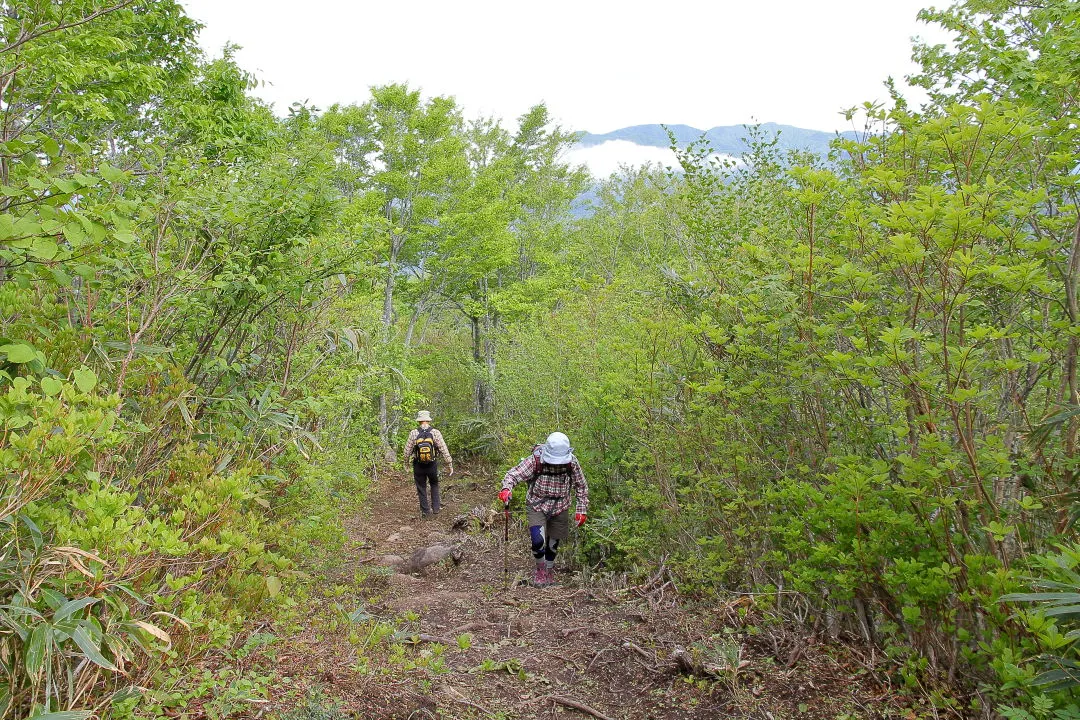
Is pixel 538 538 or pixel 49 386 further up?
pixel 49 386

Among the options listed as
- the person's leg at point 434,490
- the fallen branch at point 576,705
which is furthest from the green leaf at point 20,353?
the person's leg at point 434,490

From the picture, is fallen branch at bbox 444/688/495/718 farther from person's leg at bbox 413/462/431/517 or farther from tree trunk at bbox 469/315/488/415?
tree trunk at bbox 469/315/488/415

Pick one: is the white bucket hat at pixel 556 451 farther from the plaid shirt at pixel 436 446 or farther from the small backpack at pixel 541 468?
the plaid shirt at pixel 436 446

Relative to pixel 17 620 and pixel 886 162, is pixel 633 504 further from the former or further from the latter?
pixel 17 620

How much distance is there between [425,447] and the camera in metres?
10.1

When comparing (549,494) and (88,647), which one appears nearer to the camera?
(88,647)

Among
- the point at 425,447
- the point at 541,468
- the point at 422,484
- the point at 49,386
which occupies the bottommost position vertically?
the point at 422,484

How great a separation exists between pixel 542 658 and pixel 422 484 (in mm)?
6319

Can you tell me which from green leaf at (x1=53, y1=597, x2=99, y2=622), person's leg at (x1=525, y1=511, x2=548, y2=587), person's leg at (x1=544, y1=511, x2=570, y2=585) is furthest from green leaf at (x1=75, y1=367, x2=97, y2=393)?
person's leg at (x1=544, y1=511, x2=570, y2=585)

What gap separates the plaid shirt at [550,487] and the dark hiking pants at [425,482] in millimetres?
3875

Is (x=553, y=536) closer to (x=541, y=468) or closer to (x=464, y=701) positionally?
(x=541, y=468)

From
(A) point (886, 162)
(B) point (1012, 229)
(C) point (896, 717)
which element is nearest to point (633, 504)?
(C) point (896, 717)

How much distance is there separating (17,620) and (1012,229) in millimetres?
4190

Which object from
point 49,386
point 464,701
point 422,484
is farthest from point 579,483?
point 49,386
